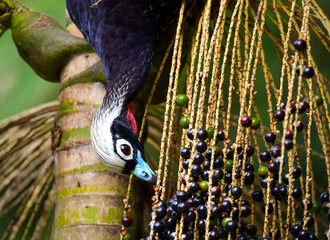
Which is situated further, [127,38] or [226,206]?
[127,38]

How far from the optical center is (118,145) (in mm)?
1278

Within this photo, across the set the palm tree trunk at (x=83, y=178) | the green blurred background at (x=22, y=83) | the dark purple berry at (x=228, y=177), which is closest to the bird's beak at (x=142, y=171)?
the palm tree trunk at (x=83, y=178)

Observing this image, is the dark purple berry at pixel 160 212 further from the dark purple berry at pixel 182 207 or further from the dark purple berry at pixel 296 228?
the dark purple berry at pixel 296 228

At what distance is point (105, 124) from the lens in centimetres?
131

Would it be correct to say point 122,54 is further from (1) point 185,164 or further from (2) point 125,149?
(1) point 185,164

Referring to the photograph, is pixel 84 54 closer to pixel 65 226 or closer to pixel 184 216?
pixel 65 226

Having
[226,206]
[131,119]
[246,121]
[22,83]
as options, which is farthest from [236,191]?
[22,83]

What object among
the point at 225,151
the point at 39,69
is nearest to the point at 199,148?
the point at 225,151

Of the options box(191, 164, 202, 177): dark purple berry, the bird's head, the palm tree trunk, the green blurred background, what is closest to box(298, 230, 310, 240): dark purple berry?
box(191, 164, 202, 177): dark purple berry

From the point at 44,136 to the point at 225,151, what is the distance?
915 millimetres

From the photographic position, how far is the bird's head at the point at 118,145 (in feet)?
4.17

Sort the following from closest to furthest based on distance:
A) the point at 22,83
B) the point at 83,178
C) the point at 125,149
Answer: the point at 125,149 → the point at 83,178 → the point at 22,83

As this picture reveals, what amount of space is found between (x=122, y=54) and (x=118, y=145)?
0.25 metres

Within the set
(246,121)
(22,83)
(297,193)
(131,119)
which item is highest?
(22,83)
